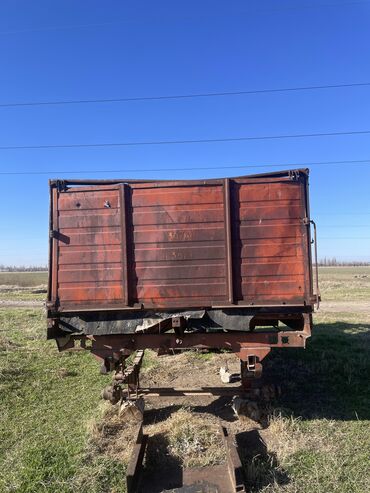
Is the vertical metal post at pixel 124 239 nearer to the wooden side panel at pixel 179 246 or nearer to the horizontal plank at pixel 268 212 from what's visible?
the wooden side panel at pixel 179 246

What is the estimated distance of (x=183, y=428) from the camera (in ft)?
16.6

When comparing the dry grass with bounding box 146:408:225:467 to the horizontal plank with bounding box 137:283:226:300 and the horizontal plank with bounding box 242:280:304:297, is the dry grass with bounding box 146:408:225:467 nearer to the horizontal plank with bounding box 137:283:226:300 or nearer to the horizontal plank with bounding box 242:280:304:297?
the horizontal plank with bounding box 137:283:226:300

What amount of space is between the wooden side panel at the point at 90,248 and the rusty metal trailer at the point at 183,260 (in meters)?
0.01

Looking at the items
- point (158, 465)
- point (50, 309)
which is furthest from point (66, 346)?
point (158, 465)

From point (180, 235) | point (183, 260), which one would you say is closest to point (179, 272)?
point (183, 260)

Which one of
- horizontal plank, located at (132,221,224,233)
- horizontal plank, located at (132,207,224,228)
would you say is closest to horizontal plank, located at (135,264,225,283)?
horizontal plank, located at (132,221,224,233)

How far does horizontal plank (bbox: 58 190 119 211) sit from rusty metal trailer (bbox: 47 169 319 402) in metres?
0.01

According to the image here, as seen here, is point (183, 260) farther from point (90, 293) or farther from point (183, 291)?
point (90, 293)

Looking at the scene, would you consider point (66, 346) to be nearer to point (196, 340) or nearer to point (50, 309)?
point (50, 309)

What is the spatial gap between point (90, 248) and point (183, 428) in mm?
2532

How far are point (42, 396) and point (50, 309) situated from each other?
2142mm

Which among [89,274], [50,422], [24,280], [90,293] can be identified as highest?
[89,274]

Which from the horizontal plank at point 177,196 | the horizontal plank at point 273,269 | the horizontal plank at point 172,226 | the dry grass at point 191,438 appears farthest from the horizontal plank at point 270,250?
the dry grass at point 191,438

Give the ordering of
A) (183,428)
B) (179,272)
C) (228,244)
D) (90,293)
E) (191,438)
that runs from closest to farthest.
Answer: (191,438), (183,428), (228,244), (179,272), (90,293)
